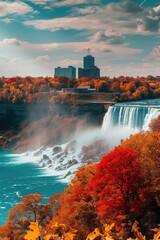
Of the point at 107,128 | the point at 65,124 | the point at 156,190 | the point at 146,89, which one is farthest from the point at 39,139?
the point at 156,190

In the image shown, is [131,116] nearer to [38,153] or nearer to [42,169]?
[38,153]

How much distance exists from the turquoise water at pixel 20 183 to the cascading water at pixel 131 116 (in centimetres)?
2092

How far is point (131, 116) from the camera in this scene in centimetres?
7525

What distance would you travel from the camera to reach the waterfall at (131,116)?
71.4 meters

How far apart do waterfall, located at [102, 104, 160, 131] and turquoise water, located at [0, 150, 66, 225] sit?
20920mm

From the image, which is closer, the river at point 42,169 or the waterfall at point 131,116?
the river at point 42,169

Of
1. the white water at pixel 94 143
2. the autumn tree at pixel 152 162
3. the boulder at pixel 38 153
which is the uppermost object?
the autumn tree at pixel 152 162

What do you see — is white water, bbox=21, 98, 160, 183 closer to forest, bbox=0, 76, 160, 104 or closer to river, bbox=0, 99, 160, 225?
river, bbox=0, 99, 160, 225

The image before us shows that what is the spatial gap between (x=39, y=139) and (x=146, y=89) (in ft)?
156

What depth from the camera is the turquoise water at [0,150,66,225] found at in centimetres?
4469

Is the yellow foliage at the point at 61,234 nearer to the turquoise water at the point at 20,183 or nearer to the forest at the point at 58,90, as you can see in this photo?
the turquoise water at the point at 20,183

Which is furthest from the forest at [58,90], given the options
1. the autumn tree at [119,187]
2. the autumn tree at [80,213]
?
the autumn tree at [119,187]

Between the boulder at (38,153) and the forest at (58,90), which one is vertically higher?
the forest at (58,90)

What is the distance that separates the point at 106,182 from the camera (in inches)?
924
